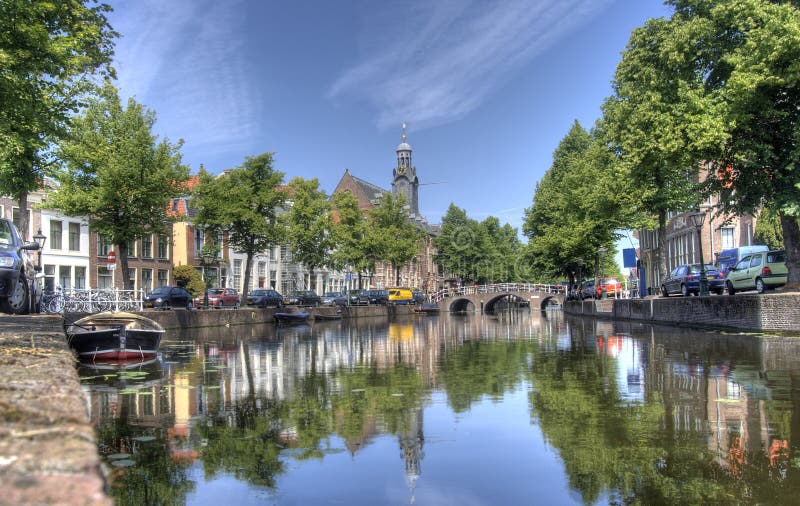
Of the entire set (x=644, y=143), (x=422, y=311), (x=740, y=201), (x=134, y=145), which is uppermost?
(x=134, y=145)

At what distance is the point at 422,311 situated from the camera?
71.8 m

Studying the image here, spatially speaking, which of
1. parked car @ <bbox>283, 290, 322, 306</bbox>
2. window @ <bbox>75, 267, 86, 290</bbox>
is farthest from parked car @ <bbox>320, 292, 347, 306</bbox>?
window @ <bbox>75, 267, 86, 290</bbox>

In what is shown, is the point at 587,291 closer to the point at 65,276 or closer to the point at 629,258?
the point at 629,258

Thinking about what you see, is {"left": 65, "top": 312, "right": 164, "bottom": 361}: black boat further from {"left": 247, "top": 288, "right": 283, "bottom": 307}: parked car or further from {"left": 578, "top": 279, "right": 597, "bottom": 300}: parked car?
{"left": 578, "top": 279, "right": 597, "bottom": 300}: parked car

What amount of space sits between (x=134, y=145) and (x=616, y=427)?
33648 millimetres

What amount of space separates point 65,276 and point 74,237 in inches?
113

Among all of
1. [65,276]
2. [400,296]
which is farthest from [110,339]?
[400,296]

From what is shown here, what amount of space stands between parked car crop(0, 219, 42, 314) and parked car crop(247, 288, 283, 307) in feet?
110

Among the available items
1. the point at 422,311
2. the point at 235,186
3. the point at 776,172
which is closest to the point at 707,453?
the point at 776,172

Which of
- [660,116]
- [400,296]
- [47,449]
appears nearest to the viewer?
[47,449]

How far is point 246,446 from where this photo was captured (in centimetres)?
698

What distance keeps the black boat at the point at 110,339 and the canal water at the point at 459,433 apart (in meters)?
2.21

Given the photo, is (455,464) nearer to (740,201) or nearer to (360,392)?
(360,392)

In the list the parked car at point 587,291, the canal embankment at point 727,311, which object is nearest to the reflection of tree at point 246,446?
the canal embankment at point 727,311
